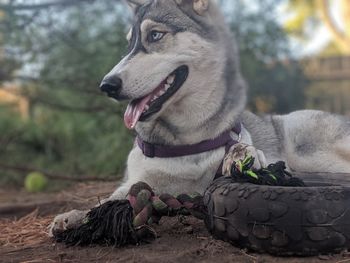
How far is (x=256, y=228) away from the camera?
2211 millimetres

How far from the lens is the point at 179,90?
2.93m

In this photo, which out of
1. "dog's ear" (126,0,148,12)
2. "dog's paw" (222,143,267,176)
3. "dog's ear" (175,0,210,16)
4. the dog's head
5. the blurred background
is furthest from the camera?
the blurred background

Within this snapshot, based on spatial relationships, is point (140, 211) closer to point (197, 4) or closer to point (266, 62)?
point (197, 4)

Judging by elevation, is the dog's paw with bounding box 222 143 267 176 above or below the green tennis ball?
above

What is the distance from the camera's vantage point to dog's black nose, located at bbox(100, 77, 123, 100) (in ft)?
8.85

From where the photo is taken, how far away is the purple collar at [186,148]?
2.91 metres

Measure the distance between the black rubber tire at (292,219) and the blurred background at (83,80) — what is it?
3.65m

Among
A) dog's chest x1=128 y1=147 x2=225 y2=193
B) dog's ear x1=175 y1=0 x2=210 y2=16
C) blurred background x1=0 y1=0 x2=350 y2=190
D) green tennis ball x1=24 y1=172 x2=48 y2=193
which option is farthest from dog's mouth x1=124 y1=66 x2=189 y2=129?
green tennis ball x1=24 y1=172 x2=48 y2=193

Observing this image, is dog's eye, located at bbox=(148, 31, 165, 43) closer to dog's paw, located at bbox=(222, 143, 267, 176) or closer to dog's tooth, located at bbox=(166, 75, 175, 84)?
dog's tooth, located at bbox=(166, 75, 175, 84)

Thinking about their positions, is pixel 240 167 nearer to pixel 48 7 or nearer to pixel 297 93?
pixel 48 7

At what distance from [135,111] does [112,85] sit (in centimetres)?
21

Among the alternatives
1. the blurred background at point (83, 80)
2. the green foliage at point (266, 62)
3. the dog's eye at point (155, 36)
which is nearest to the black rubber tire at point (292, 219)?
the dog's eye at point (155, 36)

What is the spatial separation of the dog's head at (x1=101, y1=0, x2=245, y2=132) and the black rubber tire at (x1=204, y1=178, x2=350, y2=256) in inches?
32.8

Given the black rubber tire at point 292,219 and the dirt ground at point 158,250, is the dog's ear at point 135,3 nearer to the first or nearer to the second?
the dirt ground at point 158,250
